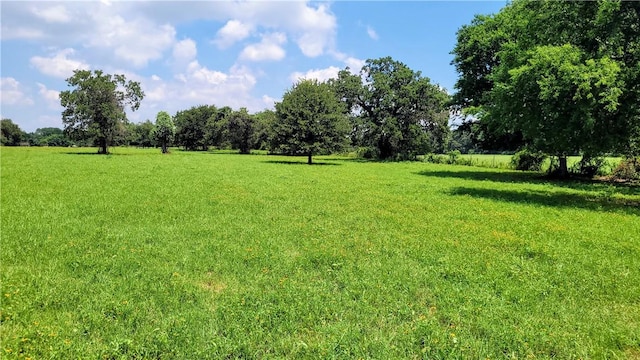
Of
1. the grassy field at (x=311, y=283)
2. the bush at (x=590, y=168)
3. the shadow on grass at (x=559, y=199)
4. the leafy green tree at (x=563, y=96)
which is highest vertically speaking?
the leafy green tree at (x=563, y=96)

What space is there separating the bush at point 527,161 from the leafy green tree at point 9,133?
443 ft

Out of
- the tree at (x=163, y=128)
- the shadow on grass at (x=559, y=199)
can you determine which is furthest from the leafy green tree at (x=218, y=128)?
the shadow on grass at (x=559, y=199)

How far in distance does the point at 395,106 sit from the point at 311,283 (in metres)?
54.8

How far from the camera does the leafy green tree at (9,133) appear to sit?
380ft

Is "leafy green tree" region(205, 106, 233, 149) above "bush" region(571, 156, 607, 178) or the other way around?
above

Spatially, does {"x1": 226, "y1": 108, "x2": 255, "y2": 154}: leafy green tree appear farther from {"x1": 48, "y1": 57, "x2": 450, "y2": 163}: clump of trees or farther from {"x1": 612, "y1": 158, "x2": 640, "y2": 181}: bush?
{"x1": 612, "y1": 158, "x2": 640, "y2": 181}: bush

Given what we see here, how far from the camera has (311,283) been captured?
23.7ft

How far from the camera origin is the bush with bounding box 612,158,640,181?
30.0 meters

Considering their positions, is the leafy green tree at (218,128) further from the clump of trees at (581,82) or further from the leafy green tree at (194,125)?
the clump of trees at (581,82)

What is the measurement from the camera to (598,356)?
5031 millimetres

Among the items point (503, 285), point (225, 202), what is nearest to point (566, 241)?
point (503, 285)

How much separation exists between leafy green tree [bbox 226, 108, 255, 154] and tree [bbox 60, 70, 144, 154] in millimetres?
30203

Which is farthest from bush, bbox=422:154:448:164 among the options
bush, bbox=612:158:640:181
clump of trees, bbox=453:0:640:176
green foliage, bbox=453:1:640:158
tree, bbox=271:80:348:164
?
green foliage, bbox=453:1:640:158

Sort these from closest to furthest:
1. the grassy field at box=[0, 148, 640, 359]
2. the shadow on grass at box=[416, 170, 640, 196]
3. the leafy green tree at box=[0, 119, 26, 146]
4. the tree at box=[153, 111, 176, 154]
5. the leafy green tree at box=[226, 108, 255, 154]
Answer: the grassy field at box=[0, 148, 640, 359]
the shadow on grass at box=[416, 170, 640, 196]
the tree at box=[153, 111, 176, 154]
the leafy green tree at box=[226, 108, 255, 154]
the leafy green tree at box=[0, 119, 26, 146]
